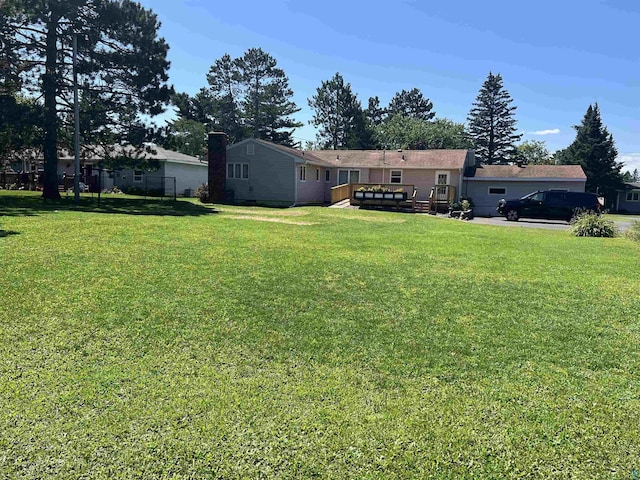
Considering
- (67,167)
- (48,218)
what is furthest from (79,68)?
(67,167)

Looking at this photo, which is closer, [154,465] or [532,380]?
[154,465]

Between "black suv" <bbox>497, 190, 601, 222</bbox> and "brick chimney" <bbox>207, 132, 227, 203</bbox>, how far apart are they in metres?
16.6

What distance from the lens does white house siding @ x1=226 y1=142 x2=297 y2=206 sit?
2714 centimetres

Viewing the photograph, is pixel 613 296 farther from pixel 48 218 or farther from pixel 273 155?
pixel 273 155

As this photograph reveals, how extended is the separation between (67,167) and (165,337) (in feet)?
122

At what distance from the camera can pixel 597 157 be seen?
4450cm

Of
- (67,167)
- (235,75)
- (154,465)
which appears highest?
(235,75)

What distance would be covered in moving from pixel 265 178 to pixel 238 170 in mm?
2083

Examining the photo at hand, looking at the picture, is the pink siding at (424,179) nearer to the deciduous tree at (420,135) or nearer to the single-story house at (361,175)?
the single-story house at (361,175)

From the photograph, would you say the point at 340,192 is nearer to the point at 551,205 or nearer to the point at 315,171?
the point at 315,171

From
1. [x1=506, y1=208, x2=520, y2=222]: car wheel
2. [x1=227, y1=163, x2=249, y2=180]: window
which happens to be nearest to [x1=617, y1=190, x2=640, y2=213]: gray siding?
[x1=506, y1=208, x2=520, y2=222]: car wheel

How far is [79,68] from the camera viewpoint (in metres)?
20.9

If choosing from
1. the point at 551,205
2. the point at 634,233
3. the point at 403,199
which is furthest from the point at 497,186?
the point at 634,233

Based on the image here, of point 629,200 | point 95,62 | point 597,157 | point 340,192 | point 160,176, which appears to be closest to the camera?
point 95,62
